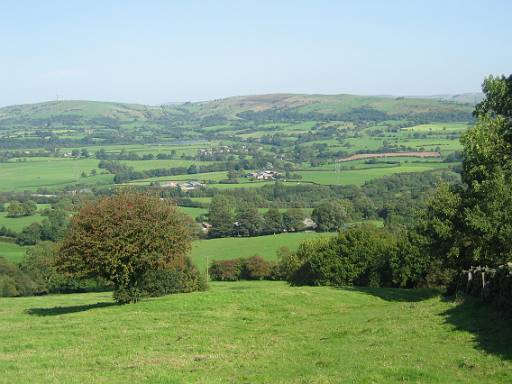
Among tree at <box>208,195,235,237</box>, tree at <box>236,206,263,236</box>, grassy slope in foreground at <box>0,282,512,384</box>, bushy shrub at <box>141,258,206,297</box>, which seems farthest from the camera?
tree at <box>236,206,263,236</box>

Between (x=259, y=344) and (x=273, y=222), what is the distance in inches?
3865

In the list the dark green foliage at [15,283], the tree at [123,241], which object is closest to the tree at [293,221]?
the dark green foliage at [15,283]

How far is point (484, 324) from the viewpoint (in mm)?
20766

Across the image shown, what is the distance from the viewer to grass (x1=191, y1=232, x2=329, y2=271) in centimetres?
9444

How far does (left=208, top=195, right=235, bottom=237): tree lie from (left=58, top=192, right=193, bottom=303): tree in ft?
266

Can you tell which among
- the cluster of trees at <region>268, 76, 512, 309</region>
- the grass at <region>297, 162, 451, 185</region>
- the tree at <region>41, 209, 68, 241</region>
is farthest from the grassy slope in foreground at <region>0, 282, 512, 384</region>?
the grass at <region>297, 162, 451, 185</region>

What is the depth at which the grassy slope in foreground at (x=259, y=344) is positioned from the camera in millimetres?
16844

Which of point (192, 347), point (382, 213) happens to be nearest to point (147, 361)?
point (192, 347)

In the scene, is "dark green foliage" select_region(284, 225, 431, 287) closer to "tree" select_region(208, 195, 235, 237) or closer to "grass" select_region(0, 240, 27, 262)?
"grass" select_region(0, 240, 27, 262)

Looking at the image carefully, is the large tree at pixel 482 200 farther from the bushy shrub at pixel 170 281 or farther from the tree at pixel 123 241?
the bushy shrub at pixel 170 281

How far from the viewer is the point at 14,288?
7631cm

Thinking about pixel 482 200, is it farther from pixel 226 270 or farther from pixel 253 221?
pixel 253 221

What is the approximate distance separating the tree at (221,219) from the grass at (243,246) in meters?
4.54

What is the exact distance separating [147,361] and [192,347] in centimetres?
256
